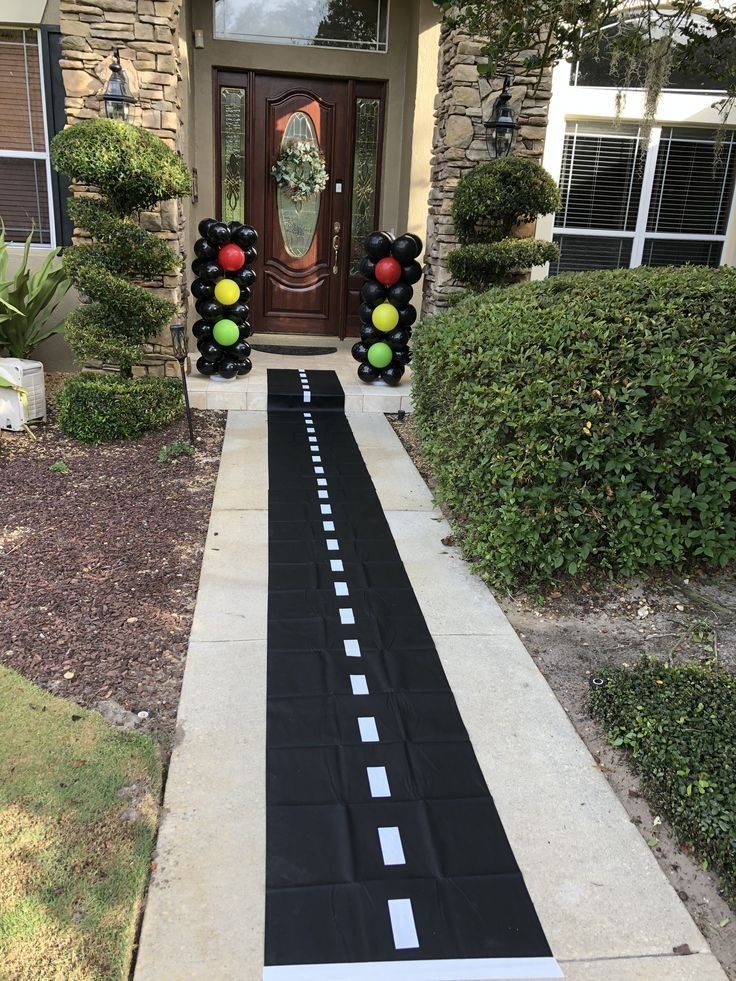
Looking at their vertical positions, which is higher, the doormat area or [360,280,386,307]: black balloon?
[360,280,386,307]: black balloon

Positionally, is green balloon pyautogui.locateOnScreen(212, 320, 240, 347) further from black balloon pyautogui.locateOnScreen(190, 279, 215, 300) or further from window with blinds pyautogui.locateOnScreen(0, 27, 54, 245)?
window with blinds pyautogui.locateOnScreen(0, 27, 54, 245)

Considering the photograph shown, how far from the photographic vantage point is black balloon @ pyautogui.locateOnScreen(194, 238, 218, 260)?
6.41 m

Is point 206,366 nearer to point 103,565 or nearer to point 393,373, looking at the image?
point 393,373

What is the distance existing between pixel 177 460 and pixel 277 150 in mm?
4337

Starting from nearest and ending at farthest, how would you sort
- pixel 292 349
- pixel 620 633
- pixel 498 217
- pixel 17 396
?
1. pixel 620 633
2. pixel 17 396
3. pixel 498 217
4. pixel 292 349

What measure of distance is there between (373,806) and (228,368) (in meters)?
4.99

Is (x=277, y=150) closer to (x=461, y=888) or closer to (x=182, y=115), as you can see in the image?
(x=182, y=115)

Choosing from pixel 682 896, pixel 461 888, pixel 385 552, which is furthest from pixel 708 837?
pixel 385 552

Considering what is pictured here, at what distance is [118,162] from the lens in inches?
202

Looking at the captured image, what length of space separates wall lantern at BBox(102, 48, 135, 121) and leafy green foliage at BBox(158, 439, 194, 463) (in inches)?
90.7

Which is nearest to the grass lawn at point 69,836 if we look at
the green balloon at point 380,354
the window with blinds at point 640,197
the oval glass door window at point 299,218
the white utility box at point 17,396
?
the white utility box at point 17,396

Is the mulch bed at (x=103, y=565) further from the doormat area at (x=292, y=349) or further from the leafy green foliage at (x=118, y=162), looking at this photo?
the doormat area at (x=292, y=349)

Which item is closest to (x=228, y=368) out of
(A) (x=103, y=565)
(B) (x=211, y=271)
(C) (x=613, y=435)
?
(B) (x=211, y=271)

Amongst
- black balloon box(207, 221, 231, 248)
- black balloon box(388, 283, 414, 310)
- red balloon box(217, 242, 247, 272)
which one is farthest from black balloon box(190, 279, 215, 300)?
black balloon box(388, 283, 414, 310)
